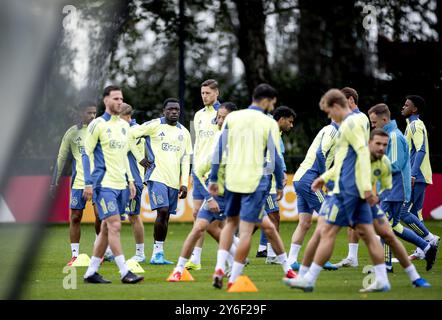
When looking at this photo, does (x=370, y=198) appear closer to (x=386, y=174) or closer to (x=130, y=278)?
(x=386, y=174)

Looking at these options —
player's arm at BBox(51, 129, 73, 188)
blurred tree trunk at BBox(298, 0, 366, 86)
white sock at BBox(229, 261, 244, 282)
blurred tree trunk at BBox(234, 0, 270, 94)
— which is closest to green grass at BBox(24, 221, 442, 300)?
white sock at BBox(229, 261, 244, 282)

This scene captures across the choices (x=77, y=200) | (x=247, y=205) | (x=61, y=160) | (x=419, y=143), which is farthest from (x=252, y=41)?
(x=61, y=160)

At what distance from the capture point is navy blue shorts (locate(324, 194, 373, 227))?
25.6 feet

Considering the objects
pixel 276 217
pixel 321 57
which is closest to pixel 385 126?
pixel 276 217

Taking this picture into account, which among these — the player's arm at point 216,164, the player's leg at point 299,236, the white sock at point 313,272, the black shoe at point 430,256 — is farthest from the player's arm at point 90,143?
the black shoe at point 430,256

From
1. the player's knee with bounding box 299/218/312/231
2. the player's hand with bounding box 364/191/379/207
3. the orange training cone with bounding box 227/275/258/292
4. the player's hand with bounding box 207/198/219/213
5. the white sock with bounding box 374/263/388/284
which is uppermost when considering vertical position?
the player's hand with bounding box 364/191/379/207

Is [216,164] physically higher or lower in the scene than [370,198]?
higher

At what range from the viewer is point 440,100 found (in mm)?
25719

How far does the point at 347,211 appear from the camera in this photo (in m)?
7.80

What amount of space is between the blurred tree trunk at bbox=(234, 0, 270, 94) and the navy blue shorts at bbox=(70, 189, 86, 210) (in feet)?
48.0

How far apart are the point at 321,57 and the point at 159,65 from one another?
21.8 feet

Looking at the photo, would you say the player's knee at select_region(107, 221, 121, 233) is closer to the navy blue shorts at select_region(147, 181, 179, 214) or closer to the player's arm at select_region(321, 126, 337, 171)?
the player's arm at select_region(321, 126, 337, 171)

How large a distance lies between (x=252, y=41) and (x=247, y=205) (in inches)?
738

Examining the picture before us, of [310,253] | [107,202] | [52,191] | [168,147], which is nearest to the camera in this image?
[52,191]
